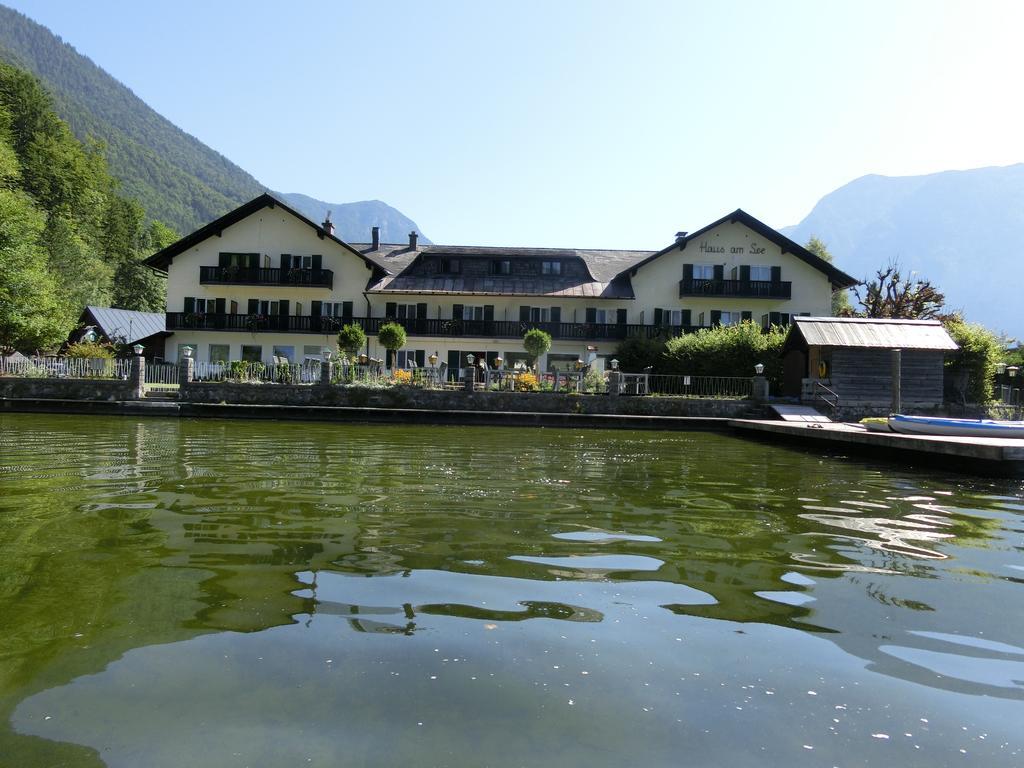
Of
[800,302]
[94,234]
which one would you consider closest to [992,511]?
[800,302]

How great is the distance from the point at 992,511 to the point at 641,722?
8451 millimetres

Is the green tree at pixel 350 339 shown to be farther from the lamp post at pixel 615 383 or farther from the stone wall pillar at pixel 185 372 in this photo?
the lamp post at pixel 615 383

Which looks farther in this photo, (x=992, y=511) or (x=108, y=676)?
(x=992, y=511)

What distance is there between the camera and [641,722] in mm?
3039

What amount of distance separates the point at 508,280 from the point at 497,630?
1501 inches

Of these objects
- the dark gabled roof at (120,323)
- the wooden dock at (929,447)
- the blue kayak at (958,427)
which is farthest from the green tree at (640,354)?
the dark gabled roof at (120,323)

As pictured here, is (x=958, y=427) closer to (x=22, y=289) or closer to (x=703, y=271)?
(x=703, y=271)

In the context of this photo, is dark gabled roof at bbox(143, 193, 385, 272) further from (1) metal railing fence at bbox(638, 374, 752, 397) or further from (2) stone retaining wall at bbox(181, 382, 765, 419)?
(1) metal railing fence at bbox(638, 374, 752, 397)

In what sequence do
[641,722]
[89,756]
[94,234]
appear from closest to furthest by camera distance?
[89,756] → [641,722] → [94,234]

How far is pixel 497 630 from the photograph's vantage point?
411 centimetres

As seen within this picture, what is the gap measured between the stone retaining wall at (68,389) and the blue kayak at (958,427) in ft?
85.7

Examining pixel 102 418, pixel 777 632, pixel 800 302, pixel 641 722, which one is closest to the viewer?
pixel 641 722

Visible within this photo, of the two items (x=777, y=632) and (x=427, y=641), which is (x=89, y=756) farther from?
(x=777, y=632)

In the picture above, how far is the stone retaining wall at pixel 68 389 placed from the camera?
27.0 m
